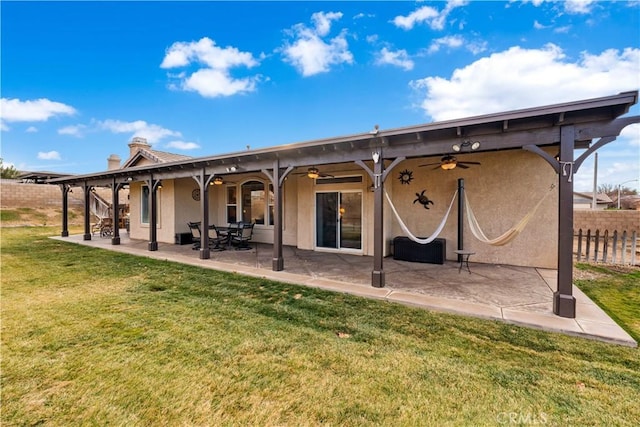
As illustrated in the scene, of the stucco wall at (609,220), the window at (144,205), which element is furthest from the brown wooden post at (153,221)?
the stucco wall at (609,220)

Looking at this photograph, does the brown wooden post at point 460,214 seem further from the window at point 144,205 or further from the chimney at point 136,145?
the chimney at point 136,145

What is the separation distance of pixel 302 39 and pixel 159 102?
10.2 m

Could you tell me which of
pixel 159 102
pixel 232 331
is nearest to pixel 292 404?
pixel 232 331

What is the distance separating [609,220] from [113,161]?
24364mm

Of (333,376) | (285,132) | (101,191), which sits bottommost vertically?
(333,376)

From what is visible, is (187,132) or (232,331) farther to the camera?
(187,132)

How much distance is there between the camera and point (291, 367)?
261 centimetres

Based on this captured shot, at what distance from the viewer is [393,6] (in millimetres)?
10234

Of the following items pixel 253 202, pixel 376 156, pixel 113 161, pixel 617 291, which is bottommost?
pixel 617 291

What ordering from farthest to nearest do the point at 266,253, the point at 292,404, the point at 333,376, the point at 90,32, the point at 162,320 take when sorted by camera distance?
the point at 90,32 < the point at 266,253 < the point at 162,320 < the point at 333,376 < the point at 292,404

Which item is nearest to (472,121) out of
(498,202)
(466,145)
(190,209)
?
(466,145)

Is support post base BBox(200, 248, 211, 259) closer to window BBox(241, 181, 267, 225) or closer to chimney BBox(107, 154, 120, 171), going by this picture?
window BBox(241, 181, 267, 225)

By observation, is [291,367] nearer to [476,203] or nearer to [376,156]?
[376,156]

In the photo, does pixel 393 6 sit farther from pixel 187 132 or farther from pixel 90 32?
pixel 187 132
